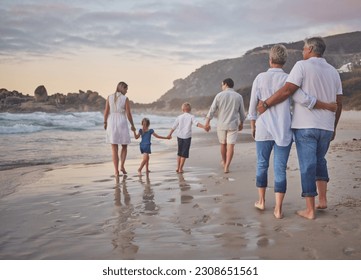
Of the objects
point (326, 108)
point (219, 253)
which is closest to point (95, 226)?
point (219, 253)

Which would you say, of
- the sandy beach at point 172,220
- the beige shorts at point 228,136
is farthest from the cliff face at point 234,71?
the sandy beach at point 172,220

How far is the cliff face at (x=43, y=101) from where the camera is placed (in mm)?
8745

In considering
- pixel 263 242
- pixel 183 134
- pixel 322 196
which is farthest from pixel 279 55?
pixel 183 134

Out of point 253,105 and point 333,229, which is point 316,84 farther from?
point 333,229

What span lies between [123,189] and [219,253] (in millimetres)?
2614

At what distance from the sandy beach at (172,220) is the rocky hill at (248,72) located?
6.56 feet

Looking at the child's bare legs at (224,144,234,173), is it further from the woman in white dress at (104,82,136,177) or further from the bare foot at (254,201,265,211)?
the bare foot at (254,201,265,211)

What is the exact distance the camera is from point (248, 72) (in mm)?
35281

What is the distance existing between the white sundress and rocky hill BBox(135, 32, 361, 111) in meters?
2.94

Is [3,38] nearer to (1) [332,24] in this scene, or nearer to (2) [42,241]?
(2) [42,241]

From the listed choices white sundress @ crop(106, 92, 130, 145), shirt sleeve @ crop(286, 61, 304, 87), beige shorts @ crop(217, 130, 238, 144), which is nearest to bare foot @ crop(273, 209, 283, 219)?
shirt sleeve @ crop(286, 61, 304, 87)

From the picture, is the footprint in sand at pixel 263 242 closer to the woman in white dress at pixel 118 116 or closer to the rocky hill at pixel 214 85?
the rocky hill at pixel 214 85

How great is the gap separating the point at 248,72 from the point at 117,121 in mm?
30532

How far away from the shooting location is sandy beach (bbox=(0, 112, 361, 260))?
8.57ft
